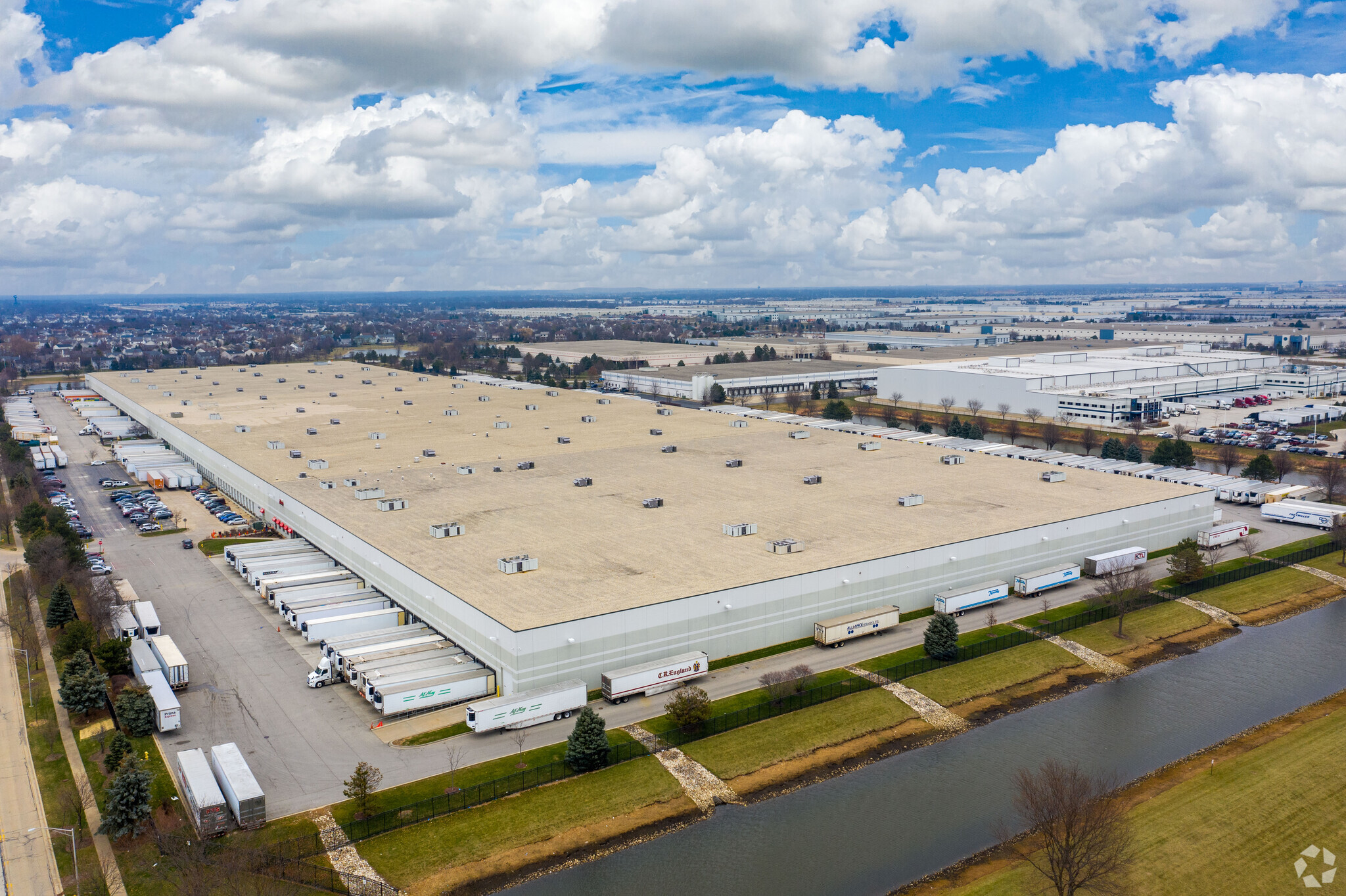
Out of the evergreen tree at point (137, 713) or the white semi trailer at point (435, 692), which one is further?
the white semi trailer at point (435, 692)

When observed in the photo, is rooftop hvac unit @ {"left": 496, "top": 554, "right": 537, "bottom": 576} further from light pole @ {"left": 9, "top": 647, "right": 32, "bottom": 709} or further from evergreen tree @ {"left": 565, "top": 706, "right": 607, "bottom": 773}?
light pole @ {"left": 9, "top": 647, "right": 32, "bottom": 709}

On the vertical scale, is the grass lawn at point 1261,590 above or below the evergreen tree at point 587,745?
below

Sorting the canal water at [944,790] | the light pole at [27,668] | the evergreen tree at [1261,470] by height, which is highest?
the evergreen tree at [1261,470]

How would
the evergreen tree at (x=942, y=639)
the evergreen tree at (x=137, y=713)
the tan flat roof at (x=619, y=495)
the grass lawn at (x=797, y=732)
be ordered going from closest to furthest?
the grass lawn at (x=797, y=732) < the evergreen tree at (x=137, y=713) < the evergreen tree at (x=942, y=639) < the tan flat roof at (x=619, y=495)

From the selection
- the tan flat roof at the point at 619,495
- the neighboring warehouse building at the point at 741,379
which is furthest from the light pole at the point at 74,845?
the neighboring warehouse building at the point at 741,379

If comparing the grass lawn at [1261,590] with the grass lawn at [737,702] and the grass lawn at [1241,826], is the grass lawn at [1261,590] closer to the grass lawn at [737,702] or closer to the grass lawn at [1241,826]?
the grass lawn at [1241,826]

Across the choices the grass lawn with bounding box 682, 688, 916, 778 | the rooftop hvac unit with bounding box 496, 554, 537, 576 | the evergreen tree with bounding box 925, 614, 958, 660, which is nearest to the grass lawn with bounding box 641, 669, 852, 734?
the grass lawn with bounding box 682, 688, 916, 778

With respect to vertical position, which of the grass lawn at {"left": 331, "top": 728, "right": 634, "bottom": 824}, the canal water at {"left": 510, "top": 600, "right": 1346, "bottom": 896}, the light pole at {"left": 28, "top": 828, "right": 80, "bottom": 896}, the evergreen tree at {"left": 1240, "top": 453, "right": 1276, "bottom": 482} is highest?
the evergreen tree at {"left": 1240, "top": 453, "right": 1276, "bottom": 482}

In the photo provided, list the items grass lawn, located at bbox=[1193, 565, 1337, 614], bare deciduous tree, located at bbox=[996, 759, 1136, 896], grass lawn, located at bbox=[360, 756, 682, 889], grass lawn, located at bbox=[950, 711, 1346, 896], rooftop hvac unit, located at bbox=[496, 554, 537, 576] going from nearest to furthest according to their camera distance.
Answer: bare deciduous tree, located at bbox=[996, 759, 1136, 896]
grass lawn, located at bbox=[950, 711, 1346, 896]
grass lawn, located at bbox=[360, 756, 682, 889]
rooftop hvac unit, located at bbox=[496, 554, 537, 576]
grass lawn, located at bbox=[1193, 565, 1337, 614]
